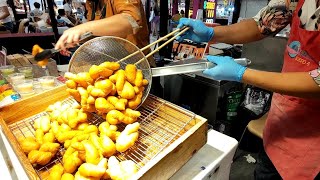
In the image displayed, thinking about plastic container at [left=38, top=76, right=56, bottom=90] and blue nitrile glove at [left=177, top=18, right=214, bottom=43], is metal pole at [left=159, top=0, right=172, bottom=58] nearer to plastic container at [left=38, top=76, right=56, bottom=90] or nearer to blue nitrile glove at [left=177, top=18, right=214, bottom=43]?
blue nitrile glove at [left=177, top=18, right=214, bottom=43]

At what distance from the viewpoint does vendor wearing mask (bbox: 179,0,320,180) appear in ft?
3.90

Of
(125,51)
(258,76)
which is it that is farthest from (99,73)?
(258,76)

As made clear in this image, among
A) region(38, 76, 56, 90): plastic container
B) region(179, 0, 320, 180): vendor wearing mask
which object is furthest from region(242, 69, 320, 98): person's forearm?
region(38, 76, 56, 90): plastic container

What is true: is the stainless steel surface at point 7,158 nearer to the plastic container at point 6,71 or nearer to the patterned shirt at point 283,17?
the plastic container at point 6,71

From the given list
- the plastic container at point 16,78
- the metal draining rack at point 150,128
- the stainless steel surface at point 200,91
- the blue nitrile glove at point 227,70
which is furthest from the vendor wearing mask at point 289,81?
the plastic container at point 16,78

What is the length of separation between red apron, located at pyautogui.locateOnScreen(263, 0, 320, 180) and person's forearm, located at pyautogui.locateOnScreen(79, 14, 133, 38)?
3.76ft

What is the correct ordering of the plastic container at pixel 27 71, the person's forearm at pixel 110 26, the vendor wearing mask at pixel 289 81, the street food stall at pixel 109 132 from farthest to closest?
the plastic container at pixel 27 71 < the person's forearm at pixel 110 26 < the vendor wearing mask at pixel 289 81 < the street food stall at pixel 109 132

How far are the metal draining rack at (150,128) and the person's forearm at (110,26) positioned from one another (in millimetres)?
522

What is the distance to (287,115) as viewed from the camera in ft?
4.93

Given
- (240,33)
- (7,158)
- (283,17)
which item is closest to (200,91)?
(240,33)

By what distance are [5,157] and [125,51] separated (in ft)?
2.89

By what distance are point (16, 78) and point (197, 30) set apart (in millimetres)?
1608

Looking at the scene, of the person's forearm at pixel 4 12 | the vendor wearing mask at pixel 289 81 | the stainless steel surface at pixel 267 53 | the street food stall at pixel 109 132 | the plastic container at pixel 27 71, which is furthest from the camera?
the person's forearm at pixel 4 12

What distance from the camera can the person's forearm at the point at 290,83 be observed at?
110cm
